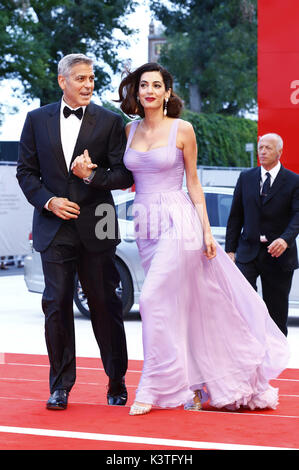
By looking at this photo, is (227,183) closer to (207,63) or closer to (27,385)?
(27,385)

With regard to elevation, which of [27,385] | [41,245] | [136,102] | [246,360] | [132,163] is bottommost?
[27,385]

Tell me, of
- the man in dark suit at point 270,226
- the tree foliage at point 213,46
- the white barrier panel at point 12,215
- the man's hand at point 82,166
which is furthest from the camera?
the tree foliage at point 213,46

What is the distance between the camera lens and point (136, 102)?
19.8 feet

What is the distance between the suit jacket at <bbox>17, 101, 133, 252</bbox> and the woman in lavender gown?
135 millimetres

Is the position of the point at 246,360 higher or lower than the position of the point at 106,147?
lower

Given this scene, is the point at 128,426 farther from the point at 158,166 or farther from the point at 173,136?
the point at 173,136

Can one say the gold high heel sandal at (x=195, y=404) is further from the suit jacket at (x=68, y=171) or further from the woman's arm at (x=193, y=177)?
the suit jacket at (x=68, y=171)

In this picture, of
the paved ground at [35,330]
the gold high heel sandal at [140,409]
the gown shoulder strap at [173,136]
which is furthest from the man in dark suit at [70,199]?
the paved ground at [35,330]

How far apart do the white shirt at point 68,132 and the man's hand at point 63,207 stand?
252 mm

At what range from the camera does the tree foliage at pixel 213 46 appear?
47.1 metres

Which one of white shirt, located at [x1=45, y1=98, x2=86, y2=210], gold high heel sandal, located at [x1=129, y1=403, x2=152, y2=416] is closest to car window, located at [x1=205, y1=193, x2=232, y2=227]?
white shirt, located at [x1=45, y1=98, x2=86, y2=210]

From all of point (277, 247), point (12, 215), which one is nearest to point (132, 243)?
point (277, 247)

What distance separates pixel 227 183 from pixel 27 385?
17378mm

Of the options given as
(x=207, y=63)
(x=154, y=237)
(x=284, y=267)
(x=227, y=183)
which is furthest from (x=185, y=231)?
(x=207, y=63)
